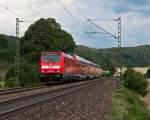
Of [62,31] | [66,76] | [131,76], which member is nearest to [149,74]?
[62,31]

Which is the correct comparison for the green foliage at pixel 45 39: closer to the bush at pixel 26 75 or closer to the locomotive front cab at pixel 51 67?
the bush at pixel 26 75

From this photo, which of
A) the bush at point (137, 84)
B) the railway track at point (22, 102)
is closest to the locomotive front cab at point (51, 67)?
the railway track at point (22, 102)

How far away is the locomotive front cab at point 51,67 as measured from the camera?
4563cm

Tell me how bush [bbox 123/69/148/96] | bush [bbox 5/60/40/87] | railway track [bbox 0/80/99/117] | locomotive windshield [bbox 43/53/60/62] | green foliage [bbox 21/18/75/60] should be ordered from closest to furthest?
railway track [bbox 0/80/99/117]
locomotive windshield [bbox 43/53/60/62]
bush [bbox 5/60/40/87]
bush [bbox 123/69/148/96]
green foliage [bbox 21/18/75/60]

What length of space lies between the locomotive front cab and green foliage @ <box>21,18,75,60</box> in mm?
38756

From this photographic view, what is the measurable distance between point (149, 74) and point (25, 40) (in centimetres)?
7735

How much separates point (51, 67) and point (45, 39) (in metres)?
48.3

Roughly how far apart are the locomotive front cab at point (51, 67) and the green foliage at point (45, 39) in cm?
3876

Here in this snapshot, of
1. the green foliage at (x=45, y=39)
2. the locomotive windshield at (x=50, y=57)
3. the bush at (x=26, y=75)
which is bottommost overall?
the bush at (x=26, y=75)

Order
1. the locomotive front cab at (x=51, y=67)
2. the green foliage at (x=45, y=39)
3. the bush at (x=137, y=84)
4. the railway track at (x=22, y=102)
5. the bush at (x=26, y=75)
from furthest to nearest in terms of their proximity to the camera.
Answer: the green foliage at (x=45, y=39) < the bush at (x=137, y=84) < the bush at (x=26, y=75) < the locomotive front cab at (x=51, y=67) < the railway track at (x=22, y=102)

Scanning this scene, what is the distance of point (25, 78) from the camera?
4822 cm

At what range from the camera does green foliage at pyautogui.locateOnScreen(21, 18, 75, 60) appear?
92500mm

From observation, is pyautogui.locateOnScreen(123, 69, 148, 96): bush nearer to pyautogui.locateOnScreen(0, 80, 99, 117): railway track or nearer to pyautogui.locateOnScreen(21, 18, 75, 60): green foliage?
pyautogui.locateOnScreen(21, 18, 75, 60): green foliage

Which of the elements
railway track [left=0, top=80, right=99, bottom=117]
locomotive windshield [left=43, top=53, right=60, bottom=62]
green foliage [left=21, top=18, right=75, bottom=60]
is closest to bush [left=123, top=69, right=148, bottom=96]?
locomotive windshield [left=43, top=53, right=60, bottom=62]
